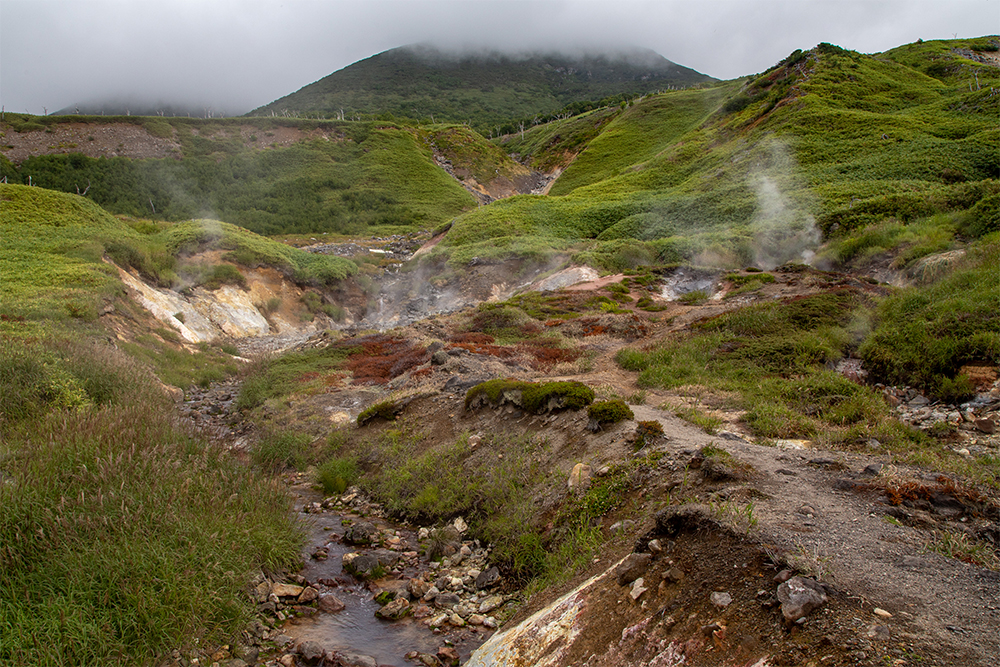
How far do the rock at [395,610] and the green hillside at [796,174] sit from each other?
27670mm

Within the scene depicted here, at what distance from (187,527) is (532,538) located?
3970 mm

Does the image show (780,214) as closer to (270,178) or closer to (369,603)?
(369,603)

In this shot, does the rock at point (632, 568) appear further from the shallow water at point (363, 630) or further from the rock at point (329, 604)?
the rock at point (329, 604)

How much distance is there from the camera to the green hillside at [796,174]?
3691cm

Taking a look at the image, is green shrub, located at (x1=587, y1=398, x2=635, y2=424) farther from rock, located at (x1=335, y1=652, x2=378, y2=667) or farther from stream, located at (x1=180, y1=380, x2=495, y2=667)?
rock, located at (x1=335, y1=652, x2=378, y2=667)

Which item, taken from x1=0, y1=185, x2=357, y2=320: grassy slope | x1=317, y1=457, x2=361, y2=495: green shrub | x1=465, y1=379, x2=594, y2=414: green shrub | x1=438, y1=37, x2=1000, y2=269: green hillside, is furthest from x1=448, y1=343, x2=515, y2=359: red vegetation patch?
x1=438, y1=37, x2=1000, y2=269: green hillside

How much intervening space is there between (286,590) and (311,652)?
128 cm

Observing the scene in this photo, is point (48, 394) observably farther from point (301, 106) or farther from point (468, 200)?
point (301, 106)

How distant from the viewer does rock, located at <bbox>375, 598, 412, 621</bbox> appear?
20.7ft

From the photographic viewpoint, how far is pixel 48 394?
955cm

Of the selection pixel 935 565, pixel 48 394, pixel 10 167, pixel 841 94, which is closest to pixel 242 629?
pixel 935 565

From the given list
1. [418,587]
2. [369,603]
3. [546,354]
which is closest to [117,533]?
[369,603]

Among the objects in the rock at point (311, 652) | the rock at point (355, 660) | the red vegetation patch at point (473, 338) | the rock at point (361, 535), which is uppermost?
the rock at point (311, 652)

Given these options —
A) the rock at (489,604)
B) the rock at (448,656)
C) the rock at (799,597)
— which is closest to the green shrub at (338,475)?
the rock at (489,604)
